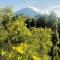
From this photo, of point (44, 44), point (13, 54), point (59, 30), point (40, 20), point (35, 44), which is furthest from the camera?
point (40, 20)

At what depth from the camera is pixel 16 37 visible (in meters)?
22.8

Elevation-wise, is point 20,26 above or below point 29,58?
above

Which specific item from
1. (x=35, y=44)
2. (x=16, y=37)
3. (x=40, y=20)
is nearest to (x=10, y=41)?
(x=16, y=37)

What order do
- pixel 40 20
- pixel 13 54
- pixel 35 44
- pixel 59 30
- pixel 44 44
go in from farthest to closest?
pixel 40 20
pixel 59 30
pixel 44 44
pixel 35 44
pixel 13 54

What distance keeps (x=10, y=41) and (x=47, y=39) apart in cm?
440

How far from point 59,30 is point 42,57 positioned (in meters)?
25.2

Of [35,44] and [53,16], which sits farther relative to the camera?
[53,16]

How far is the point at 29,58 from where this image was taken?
19.2 m

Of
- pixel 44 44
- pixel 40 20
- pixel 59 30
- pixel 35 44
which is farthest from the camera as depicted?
pixel 40 20

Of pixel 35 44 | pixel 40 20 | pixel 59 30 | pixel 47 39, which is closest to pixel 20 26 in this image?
pixel 35 44

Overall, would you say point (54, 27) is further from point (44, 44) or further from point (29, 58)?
point (29, 58)

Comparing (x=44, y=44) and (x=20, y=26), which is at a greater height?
(x=20, y=26)

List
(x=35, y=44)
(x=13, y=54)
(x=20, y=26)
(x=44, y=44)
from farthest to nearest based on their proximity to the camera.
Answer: (x=44, y=44)
(x=20, y=26)
(x=35, y=44)
(x=13, y=54)

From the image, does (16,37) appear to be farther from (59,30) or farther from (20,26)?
(59,30)
